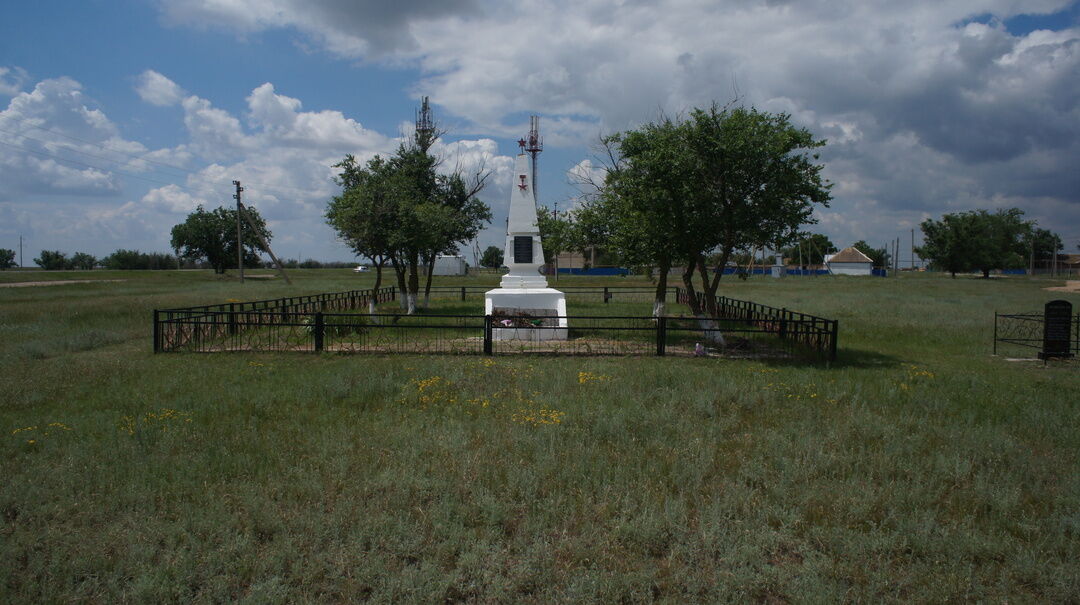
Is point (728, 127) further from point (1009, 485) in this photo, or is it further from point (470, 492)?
point (470, 492)

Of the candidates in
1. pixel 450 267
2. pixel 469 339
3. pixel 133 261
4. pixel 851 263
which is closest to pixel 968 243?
pixel 851 263

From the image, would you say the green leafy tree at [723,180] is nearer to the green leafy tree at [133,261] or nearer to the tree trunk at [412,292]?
the tree trunk at [412,292]

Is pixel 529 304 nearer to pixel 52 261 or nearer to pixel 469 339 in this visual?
pixel 469 339

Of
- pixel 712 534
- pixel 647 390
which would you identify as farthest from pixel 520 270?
pixel 712 534

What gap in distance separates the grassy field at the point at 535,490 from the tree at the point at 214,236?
6561 cm

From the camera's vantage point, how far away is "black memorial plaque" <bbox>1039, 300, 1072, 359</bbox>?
41.4 feet

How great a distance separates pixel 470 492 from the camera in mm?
5316

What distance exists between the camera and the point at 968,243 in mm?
68062

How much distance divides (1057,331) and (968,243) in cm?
6695

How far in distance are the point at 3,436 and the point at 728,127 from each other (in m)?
12.6

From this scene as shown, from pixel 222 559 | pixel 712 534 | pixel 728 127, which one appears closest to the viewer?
pixel 222 559

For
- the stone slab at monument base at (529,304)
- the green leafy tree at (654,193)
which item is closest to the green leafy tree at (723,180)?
the green leafy tree at (654,193)

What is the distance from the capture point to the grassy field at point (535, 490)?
13.3 feet

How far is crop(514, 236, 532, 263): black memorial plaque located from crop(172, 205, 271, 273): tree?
57.9m
